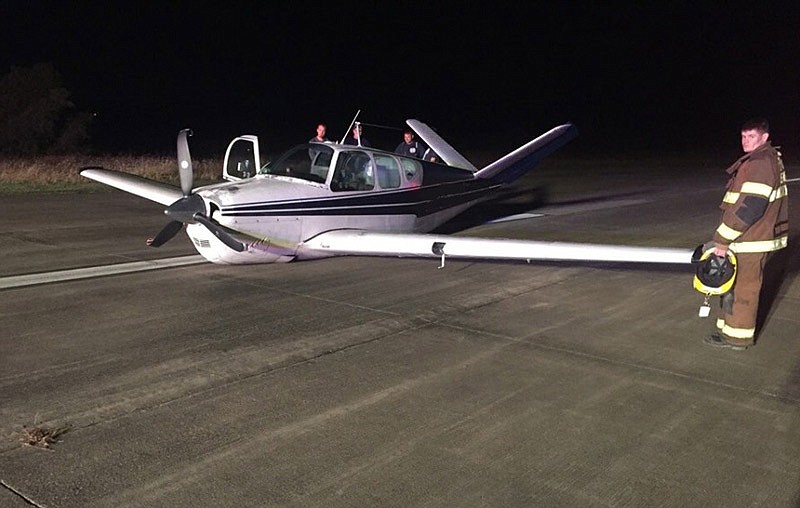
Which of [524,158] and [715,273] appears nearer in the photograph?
[715,273]

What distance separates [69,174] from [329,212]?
1534 cm

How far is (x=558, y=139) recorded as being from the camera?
15359 mm

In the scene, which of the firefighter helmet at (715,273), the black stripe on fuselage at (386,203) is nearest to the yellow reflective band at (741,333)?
the firefighter helmet at (715,273)

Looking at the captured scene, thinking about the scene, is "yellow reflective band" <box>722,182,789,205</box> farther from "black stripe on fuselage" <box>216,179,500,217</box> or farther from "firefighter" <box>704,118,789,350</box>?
"black stripe on fuselage" <box>216,179,500,217</box>

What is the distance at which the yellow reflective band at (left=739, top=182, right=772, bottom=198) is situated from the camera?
20.4 feet

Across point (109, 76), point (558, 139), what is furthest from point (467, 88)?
point (558, 139)

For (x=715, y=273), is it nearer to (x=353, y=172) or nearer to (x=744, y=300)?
(x=744, y=300)

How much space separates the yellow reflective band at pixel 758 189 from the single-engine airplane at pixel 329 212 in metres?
1.11

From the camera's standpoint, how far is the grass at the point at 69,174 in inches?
757

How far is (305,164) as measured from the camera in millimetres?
9977

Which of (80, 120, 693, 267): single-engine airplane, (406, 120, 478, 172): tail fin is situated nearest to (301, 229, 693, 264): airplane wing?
(80, 120, 693, 267): single-engine airplane

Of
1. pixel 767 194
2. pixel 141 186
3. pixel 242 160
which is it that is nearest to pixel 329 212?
pixel 242 160

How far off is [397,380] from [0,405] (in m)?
Result: 3.02

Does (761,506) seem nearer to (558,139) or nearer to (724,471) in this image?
(724,471)
